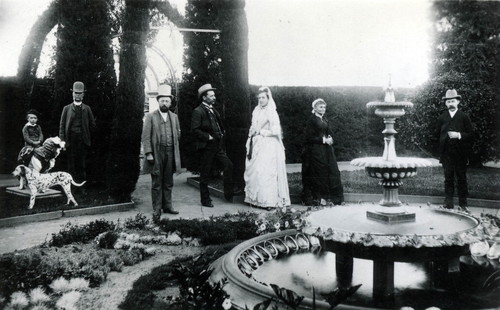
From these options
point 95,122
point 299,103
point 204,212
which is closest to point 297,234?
point 204,212

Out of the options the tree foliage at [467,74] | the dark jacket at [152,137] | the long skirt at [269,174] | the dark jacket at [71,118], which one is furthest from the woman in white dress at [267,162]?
the tree foliage at [467,74]

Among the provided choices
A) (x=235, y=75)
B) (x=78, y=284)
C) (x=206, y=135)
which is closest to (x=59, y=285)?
(x=78, y=284)

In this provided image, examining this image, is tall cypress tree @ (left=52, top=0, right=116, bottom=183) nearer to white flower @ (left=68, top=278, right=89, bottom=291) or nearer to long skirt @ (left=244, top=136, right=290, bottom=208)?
long skirt @ (left=244, top=136, right=290, bottom=208)

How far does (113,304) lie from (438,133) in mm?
7060

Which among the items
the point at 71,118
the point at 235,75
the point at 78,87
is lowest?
the point at 71,118

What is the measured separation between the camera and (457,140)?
848 centimetres

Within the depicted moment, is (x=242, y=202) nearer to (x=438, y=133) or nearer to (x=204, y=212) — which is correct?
(x=204, y=212)

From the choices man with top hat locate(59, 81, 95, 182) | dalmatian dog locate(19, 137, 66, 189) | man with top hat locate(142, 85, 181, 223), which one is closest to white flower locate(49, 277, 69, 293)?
man with top hat locate(142, 85, 181, 223)

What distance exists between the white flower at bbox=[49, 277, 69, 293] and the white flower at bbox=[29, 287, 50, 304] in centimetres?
23

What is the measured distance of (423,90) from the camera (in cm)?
1391

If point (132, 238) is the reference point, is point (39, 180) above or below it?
above

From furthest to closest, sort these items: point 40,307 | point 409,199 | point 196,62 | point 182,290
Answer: point 196,62
point 409,199
point 40,307
point 182,290

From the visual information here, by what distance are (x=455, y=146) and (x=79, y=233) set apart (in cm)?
659

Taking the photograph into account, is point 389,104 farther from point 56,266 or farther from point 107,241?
point 107,241
